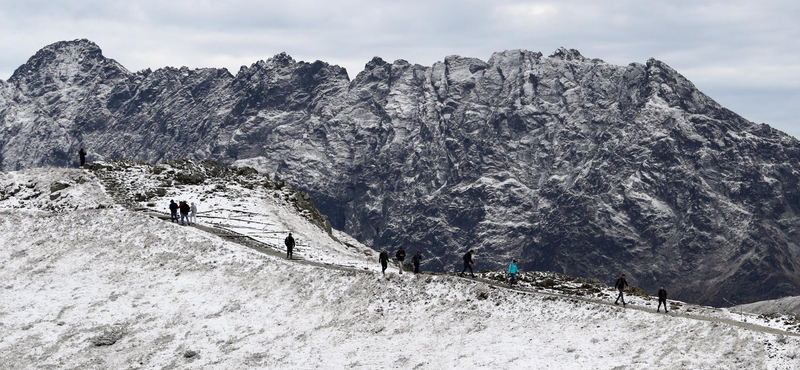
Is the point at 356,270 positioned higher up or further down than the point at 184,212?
further down

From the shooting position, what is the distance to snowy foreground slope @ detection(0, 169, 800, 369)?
141ft

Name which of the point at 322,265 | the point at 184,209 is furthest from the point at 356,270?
the point at 184,209

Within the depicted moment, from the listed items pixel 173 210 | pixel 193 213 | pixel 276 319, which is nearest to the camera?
pixel 276 319

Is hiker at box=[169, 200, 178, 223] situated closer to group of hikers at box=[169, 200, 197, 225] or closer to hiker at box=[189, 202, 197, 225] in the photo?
group of hikers at box=[169, 200, 197, 225]

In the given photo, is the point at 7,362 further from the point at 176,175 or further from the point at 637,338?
the point at 176,175

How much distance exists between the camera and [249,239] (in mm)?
72375

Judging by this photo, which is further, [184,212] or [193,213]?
[193,213]

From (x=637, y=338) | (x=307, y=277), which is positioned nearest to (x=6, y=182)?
(x=307, y=277)

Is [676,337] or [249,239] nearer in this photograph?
[676,337]

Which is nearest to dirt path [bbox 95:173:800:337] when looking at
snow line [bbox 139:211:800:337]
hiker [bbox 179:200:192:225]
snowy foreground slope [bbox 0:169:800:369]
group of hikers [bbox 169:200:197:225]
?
snow line [bbox 139:211:800:337]

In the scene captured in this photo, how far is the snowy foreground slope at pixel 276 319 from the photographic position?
43031 mm

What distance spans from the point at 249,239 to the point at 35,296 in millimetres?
18724

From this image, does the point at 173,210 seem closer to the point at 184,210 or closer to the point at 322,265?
the point at 184,210

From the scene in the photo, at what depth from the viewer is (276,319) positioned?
173ft
